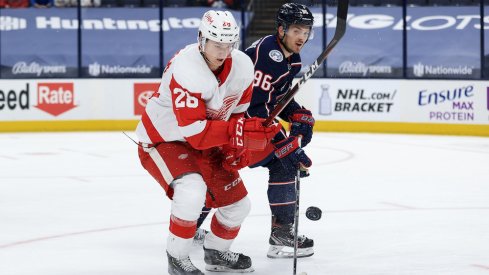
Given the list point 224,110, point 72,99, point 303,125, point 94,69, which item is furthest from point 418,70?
point 224,110

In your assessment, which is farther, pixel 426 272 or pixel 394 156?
pixel 394 156

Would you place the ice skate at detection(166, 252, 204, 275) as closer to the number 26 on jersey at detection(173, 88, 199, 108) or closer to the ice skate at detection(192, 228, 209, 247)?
the number 26 on jersey at detection(173, 88, 199, 108)

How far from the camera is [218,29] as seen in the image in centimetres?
358

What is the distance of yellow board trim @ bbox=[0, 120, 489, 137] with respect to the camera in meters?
11.6

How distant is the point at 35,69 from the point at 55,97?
2.22 ft

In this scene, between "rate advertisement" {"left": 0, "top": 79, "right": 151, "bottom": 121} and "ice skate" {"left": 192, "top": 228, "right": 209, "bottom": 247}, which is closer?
"ice skate" {"left": 192, "top": 228, "right": 209, "bottom": 247}

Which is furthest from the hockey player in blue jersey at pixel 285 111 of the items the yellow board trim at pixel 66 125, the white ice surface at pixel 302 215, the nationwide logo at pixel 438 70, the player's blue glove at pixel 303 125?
the yellow board trim at pixel 66 125

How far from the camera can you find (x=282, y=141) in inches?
168

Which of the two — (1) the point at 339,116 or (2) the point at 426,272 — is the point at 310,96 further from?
(2) the point at 426,272

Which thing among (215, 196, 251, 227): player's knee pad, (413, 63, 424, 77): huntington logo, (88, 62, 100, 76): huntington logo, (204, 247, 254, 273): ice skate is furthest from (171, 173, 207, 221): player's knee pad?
(88, 62, 100, 76): huntington logo

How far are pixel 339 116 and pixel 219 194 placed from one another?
8.37 m

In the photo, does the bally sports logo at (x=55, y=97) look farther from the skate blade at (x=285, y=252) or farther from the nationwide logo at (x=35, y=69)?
the skate blade at (x=285, y=252)

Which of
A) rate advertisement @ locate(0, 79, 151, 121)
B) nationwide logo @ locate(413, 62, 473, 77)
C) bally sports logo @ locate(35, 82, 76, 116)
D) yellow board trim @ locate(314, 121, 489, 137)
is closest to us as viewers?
yellow board trim @ locate(314, 121, 489, 137)

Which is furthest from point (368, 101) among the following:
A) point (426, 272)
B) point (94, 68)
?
point (426, 272)
